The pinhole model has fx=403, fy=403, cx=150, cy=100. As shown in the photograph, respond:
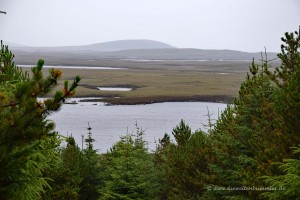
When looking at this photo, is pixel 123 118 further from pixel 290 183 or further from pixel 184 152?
pixel 290 183

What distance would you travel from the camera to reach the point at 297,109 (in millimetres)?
11109

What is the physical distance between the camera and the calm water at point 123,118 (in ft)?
184

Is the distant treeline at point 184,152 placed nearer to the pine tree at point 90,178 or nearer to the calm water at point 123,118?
the pine tree at point 90,178

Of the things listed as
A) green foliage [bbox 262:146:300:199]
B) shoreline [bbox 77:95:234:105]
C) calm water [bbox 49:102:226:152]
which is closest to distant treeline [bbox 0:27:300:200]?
green foliage [bbox 262:146:300:199]

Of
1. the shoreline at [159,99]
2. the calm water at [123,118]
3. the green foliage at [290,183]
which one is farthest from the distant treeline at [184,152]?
the shoreline at [159,99]

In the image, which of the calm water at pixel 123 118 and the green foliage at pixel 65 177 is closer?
the green foliage at pixel 65 177

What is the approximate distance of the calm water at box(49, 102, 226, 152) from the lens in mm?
56125

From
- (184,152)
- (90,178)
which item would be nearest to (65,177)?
(90,178)

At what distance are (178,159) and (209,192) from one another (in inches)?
143

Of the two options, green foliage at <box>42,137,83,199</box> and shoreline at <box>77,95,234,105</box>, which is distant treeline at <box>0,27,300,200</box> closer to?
Result: green foliage at <box>42,137,83,199</box>

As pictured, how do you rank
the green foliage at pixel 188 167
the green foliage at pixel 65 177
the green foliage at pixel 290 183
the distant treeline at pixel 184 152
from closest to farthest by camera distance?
1. the distant treeline at pixel 184 152
2. the green foliage at pixel 290 183
3. the green foliage at pixel 65 177
4. the green foliage at pixel 188 167

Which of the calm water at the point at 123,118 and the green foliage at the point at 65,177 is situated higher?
the green foliage at the point at 65,177

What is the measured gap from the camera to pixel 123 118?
220 feet

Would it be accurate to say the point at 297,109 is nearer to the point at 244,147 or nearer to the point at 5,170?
the point at 244,147
